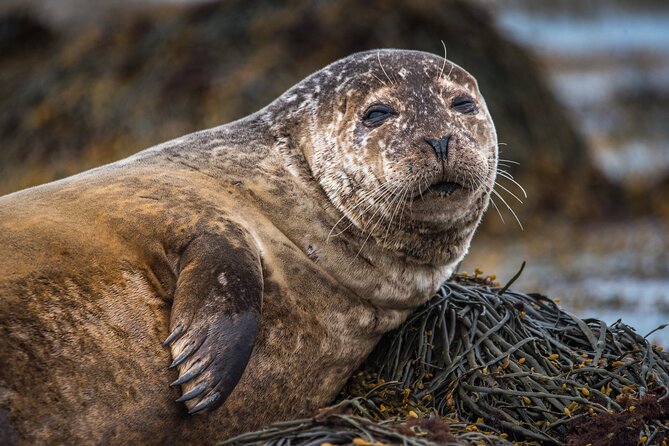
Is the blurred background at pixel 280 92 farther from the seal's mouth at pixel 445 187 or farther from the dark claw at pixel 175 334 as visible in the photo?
the dark claw at pixel 175 334

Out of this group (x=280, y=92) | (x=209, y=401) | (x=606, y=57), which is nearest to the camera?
(x=209, y=401)

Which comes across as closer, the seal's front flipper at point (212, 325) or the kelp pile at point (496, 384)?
the seal's front flipper at point (212, 325)

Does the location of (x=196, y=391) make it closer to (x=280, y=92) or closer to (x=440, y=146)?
(x=440, y=146)

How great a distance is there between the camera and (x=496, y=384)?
4414mm

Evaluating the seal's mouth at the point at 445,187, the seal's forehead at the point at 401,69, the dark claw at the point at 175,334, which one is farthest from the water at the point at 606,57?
the dark claw at the point at 175,334

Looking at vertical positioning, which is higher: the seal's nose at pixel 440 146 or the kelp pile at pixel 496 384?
the seal's nose at pixel 440 146

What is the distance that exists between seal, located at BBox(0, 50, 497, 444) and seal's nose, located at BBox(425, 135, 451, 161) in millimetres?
15

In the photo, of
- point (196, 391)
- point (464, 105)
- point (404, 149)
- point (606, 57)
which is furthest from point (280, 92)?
point (606, 57)

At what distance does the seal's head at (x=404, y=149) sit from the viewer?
4281 millimetres

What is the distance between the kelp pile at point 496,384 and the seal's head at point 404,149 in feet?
1.31

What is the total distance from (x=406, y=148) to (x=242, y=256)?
94cm

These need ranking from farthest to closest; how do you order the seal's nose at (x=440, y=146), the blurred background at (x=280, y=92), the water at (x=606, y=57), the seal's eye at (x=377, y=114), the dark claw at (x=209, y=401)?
1. the water at (x=606, y=57)
2. the blurred background at (x=280, y=92)
3. the seal's eye at (x=377, y=114)
4. the seal's nose at (x=440, y=146)
5. the dark claw at (x=209, y=401)

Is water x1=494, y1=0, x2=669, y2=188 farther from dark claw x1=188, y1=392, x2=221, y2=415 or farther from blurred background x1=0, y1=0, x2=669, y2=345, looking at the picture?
dark claw x1=188, y1=392, x2=221, y2=415

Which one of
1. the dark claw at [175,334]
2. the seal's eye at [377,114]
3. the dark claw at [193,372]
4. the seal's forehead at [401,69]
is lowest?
the dark claw at [193,372]
